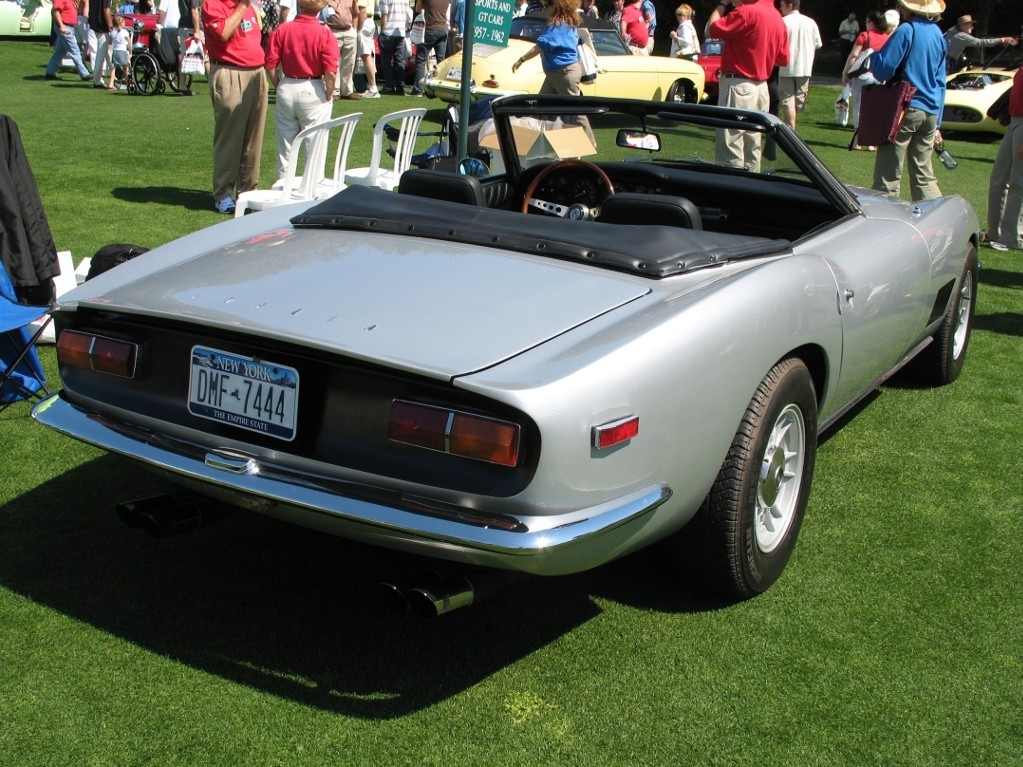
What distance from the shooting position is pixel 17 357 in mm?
4402

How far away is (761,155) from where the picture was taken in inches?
168

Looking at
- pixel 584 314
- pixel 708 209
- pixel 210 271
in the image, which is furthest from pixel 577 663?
pixel 708 209

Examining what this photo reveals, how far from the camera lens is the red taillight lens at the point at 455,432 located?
7.92 feet

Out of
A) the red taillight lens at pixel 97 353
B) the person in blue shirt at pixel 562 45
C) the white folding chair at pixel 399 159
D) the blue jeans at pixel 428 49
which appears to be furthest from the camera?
the blue jeans at pixel 428 49

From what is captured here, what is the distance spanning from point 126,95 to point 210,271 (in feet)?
48.2

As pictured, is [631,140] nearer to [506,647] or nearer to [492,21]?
[506,647]

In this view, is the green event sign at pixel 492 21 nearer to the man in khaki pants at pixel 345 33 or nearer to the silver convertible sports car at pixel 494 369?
the silver convertible sports car at pixel 494 369

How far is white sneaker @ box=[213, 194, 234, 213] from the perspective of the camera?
338 inches

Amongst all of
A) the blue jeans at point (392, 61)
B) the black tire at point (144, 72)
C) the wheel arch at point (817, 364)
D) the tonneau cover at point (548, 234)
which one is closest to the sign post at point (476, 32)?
the tonneau cover at point (548, 234)

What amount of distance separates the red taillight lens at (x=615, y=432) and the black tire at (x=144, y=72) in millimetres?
15786

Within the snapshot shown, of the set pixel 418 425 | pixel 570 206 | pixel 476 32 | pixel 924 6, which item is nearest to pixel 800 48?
pixel 924 6

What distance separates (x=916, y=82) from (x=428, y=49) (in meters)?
11.3

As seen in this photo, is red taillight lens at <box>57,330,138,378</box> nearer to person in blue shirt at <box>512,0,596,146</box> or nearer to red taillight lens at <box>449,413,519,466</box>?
red taillight lens at <box>449,413,519,466</box>

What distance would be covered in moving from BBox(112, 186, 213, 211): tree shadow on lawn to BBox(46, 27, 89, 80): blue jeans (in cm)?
1040
